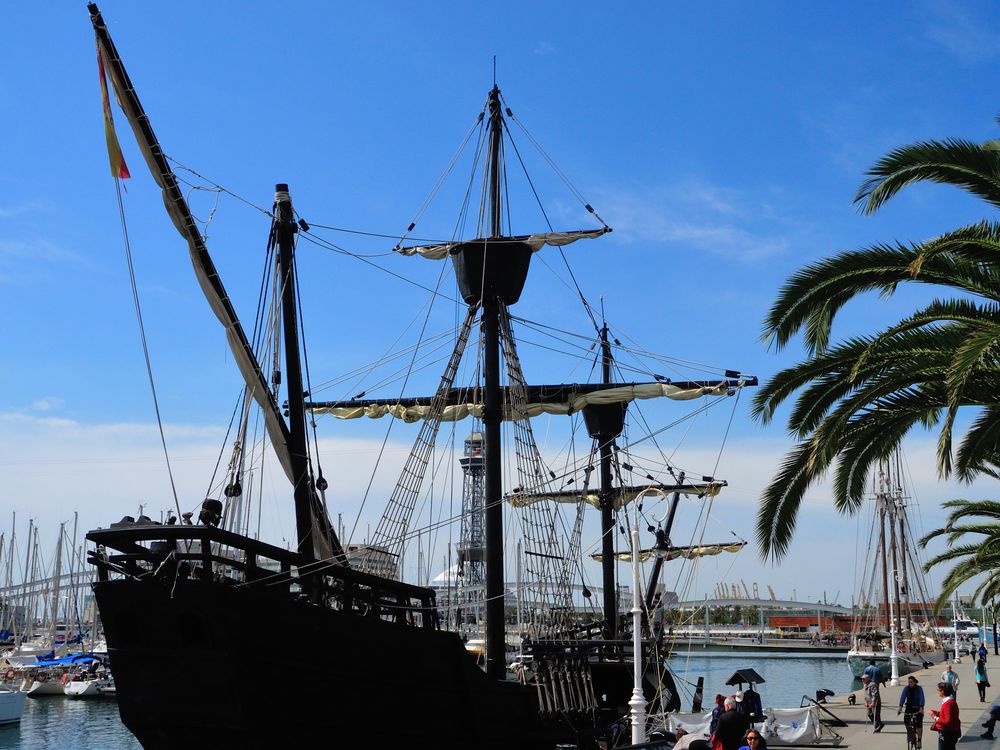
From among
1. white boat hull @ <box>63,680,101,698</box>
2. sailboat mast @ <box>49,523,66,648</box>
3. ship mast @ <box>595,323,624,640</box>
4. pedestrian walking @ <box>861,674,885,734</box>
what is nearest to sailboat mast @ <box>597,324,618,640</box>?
ship mast @ <box>595,323,624,640</box>

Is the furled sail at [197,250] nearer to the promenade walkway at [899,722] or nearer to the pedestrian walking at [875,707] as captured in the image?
the promenade walkway at [899,722]

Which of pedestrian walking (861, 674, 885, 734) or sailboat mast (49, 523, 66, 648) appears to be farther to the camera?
sailboat mast (49, 523, 66, 648)

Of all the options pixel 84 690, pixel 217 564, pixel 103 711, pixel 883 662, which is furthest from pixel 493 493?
pixel 883 662

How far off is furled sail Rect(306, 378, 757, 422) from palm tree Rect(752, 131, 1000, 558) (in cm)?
1143

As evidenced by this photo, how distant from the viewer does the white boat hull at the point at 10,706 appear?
40.0 m

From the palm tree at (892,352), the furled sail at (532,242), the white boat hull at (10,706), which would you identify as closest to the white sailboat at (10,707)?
the white boat hull at (10,706)

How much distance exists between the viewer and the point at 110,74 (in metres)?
14.5

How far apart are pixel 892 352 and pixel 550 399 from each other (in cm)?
1404

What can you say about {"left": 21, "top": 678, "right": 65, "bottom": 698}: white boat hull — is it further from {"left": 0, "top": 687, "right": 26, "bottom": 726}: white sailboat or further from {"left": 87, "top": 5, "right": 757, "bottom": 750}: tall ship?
{"left": 87, "top": 5, "right": 757, "bottom": 750}: tall ship

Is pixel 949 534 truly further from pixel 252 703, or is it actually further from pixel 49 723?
pixel 49 723

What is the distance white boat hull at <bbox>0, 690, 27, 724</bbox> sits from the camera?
4003 centimetres

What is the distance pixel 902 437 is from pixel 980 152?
4.00 meters

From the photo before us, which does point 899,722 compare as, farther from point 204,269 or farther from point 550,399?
point 204,269

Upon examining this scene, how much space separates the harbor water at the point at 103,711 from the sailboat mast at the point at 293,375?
27.8 ft
